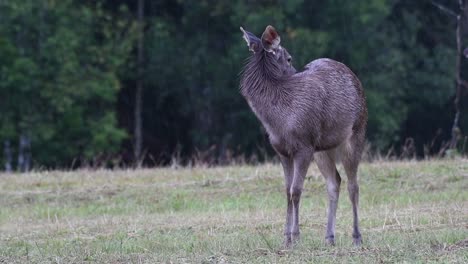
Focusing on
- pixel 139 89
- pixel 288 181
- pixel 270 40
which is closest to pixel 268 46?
pixel 270 40

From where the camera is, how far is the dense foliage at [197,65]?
120 ft

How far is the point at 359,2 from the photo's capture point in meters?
37.9

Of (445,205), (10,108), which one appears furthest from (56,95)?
(445,205)

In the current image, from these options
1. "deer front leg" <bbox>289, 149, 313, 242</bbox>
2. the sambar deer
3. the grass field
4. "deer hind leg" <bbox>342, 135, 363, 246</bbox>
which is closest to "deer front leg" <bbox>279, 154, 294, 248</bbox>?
the sambar deer

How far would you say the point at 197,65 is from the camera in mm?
38969

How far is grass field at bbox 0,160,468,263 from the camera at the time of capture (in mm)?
10961

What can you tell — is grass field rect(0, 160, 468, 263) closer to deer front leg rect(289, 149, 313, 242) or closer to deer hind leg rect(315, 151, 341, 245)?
deer front leg rect(289, 149, 313, 242)

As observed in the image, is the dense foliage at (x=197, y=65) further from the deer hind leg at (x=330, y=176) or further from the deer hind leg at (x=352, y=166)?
the deer hind leg at (x=352, y=166)

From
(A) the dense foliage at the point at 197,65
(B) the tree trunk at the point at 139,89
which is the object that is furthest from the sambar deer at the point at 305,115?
(B) the tree trunk at the point at 139,89

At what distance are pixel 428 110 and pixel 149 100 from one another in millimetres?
10280

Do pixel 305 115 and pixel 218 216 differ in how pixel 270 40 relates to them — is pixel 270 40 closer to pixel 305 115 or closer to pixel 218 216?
pixel 305 115

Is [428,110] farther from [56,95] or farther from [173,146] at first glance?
[56,95]

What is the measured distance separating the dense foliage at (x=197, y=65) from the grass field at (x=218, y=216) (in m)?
17.5

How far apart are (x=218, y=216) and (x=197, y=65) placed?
2443 cm
